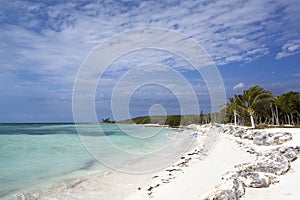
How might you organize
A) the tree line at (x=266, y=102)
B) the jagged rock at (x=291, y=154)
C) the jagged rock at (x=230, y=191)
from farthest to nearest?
the tree line at (x=266, y=102) < the jagged rock at (x=291, y=154) < the jagged rock at (x=230, y=191)

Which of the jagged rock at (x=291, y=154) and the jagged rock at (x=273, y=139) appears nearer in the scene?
the jagged rock at (x=291, y=154)

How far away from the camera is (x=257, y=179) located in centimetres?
618

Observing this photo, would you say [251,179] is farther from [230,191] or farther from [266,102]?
[266,102]

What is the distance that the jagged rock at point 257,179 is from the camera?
6.10 m

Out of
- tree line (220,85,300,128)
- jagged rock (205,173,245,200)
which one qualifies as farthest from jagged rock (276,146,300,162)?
tree line (220,85,300,128)

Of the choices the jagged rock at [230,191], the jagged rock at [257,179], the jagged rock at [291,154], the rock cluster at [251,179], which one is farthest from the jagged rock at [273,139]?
the jagged rock at [230,191]

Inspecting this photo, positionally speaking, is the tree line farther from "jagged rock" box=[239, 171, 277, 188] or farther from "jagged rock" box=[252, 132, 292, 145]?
"jagged rock" box=[239, 171, 277, 188]

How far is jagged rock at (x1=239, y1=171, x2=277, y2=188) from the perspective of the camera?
610cm

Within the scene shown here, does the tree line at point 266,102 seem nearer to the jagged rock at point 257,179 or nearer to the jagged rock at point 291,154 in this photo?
the jagged rock at point 291,154

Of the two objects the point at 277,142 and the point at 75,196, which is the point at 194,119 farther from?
the point at 75,196

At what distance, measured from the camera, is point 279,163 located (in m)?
7.58

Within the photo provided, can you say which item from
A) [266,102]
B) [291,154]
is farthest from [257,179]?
[266,102]

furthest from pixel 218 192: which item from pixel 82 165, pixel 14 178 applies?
pixel 82 165

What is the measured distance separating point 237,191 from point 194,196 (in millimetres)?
1567
